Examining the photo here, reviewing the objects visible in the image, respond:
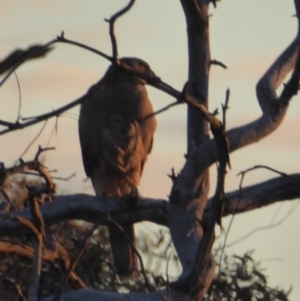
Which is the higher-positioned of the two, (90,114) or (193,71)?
(90,114)

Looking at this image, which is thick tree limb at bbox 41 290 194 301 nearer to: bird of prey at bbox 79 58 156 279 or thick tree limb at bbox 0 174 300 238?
thick tree limb at bbox 0 174 300 238

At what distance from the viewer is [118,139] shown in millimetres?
6062

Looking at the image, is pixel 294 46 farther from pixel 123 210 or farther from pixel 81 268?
pixel 81 268

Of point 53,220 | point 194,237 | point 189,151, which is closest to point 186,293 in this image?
point 194,237

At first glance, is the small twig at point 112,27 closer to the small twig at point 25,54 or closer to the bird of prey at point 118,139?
the small twig at point 25,54

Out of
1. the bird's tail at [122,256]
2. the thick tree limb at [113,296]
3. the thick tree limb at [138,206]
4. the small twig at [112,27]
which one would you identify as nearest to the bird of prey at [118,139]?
the bird's tail at [122,256]

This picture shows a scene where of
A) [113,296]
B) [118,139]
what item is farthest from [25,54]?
[118,139]

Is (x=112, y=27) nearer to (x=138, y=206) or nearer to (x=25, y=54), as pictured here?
(x=25, y=54)

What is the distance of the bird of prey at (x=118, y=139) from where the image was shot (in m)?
6.05

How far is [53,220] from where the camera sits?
3637 mm

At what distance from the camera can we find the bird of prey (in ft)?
19.9

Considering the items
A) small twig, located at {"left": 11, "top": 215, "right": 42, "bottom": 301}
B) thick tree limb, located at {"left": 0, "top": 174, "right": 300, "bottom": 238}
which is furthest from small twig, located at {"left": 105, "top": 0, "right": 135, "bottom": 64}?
thick tree limb, located at {"left": 0, "top": 174, "right": 300, "bottom": 238}

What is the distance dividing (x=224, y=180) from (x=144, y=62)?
3.55 m

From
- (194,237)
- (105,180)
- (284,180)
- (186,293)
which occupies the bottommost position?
(186,293)
